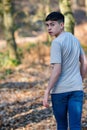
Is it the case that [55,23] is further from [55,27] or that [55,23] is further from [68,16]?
[68,16]

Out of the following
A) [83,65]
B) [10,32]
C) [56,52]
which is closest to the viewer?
[56,52]

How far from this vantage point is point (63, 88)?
5.20m

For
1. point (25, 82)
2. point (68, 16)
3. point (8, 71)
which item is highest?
point (68, 16)

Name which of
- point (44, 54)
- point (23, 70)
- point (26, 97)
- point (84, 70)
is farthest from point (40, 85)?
point (84, 70)

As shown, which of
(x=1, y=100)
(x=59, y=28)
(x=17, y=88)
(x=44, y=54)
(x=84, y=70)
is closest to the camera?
(x=59, y=28)

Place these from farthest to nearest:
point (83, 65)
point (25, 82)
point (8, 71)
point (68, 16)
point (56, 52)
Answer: point (8, 71) → point (25, 82) → point (68, 16) → point (83, 65) → point (56, 52)

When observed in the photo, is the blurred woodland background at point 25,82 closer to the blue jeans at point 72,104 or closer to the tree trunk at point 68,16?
the tree trunk at point 68,16

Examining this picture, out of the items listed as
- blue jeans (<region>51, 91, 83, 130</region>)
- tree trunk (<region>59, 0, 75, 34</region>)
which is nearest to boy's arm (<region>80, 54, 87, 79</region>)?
blue jeans (<region>51, 91, 83, 130</region>)

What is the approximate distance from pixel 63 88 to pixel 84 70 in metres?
0.50

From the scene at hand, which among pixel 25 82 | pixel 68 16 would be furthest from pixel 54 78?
pixel 25 82

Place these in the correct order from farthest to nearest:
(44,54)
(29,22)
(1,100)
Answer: (29,22)
(44,54)
(1,100)

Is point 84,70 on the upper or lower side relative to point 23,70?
upper

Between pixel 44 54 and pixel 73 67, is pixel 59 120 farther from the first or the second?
pixel 44 54

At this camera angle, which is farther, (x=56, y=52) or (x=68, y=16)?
(x=68, y=16)
